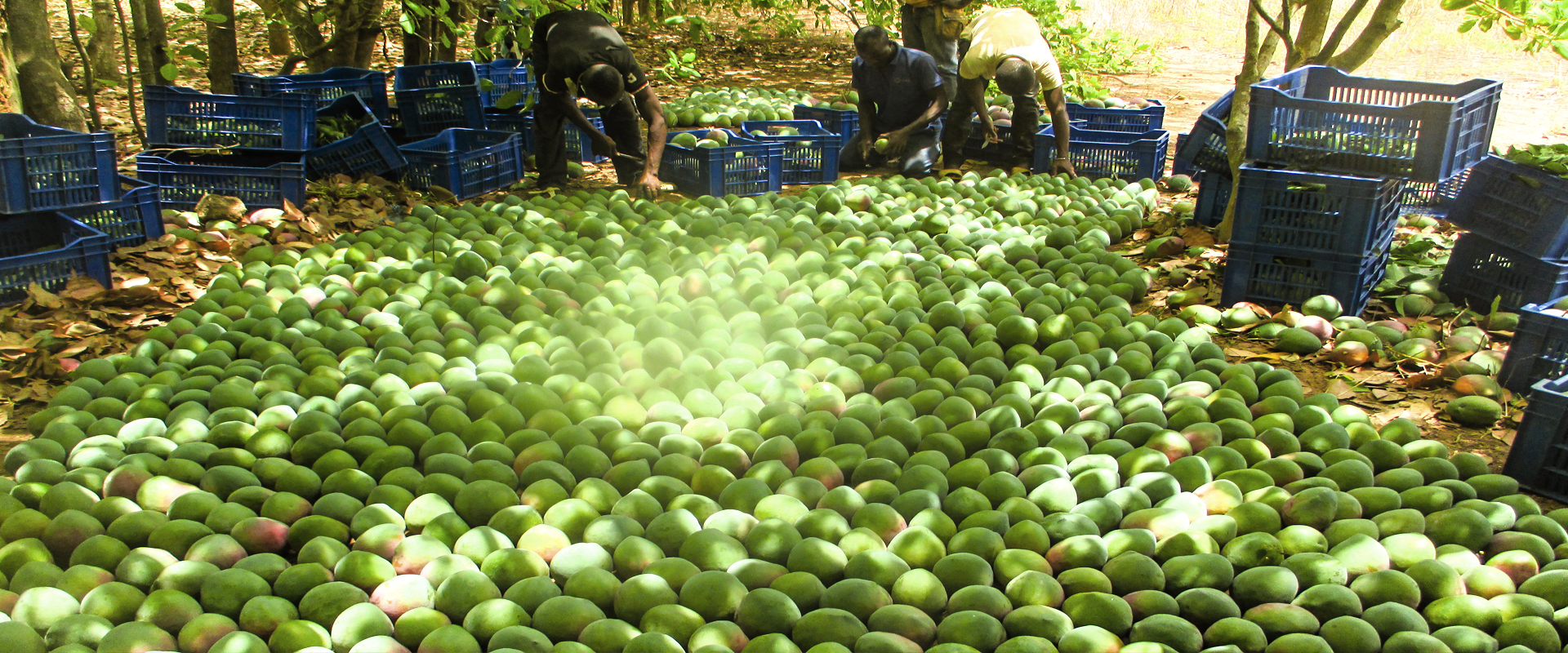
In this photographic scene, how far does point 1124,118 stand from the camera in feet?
22.8

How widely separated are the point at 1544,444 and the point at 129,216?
5.39 meters

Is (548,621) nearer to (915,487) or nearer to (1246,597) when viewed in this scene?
(915,487)

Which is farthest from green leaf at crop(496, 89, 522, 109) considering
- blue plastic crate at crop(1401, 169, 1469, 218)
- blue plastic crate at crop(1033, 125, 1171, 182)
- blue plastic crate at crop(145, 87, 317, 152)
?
blue plastic crate at crop(1401, 169, 1469, 218)

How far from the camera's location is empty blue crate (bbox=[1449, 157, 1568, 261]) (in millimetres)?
3469

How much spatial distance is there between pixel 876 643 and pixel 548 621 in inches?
25.9

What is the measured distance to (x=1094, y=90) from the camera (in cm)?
905

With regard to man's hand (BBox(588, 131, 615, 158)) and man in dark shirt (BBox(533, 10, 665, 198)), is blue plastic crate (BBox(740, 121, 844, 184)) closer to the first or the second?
man in dark shirt (BBox(533, 10, 665, 198))

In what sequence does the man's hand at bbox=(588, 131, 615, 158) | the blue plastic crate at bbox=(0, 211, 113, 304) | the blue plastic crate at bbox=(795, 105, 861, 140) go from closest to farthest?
the blue plastic crate at bbox=(0, 211, 113, 304), the man's hand at bbox=(588, 131, 615, 158), the blue plastic crate at bbox=(795, 105, 861, 140)

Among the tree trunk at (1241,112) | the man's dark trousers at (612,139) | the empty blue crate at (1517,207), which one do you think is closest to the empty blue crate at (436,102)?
the man's dark trousers at (612,139)

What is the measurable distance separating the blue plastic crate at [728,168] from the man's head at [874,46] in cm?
92

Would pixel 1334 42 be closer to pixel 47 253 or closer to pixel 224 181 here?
pixel 224 181

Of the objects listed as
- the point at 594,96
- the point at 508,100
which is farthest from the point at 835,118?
the point at 508,100

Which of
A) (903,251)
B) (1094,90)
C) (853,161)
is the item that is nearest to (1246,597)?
(903,251)

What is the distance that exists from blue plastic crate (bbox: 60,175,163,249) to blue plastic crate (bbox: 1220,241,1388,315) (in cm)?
473
